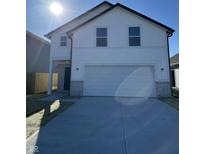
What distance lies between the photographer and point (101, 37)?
41.4ft

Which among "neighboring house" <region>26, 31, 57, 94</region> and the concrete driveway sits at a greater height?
"neighboring house" <region>26, 31, 57, 94</region>

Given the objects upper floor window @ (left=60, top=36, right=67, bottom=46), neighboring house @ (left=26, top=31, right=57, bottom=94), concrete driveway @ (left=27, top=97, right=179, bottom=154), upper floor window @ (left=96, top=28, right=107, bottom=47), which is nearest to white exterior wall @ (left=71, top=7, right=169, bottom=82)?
upper floor window @ (left=96, top=28, right=107, bottom=47)

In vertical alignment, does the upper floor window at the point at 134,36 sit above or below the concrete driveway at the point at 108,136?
above

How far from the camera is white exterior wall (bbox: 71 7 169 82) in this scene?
12195mm

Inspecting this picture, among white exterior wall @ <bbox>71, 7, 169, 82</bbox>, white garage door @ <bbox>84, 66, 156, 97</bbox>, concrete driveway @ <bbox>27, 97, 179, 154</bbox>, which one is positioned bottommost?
concrete driveway @ <bbox>27, 97, 179, 154</bbox>

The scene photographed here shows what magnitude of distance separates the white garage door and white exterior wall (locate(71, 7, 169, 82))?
1.45 ft

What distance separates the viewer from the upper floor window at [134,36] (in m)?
12.4

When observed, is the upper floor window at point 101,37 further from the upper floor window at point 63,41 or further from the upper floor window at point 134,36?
the upper floor window at point 63,41

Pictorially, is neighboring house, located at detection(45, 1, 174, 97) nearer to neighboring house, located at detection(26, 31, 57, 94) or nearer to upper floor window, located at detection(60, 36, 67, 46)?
upper floor window, located at detection(60, 36, 67, 46)

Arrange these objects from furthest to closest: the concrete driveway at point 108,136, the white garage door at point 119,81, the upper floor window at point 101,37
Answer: the upper floor window at point 101,37
the white garage door at point 119,81
the concrete driveway at point 108,136

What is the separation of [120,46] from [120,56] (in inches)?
29.4

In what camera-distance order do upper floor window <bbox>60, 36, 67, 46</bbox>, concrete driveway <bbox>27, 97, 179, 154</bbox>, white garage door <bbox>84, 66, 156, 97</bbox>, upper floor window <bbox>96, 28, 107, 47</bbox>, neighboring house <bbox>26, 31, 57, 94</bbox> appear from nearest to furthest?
concrete driveway <bbox>27, 97, 179, 154</bbox> → white garage door <bbox>84, 66, 156, 97</bbox> → upper floor window <bbox>96, 28, 107, 47</bbox> → upper floor window <bbox>60, 36, 67, 46</bbox> → neighboring house <bbox>26, 31, 57, 94</bbox>

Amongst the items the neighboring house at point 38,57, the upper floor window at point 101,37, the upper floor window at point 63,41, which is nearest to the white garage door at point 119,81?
the upper floor window at point 101,37

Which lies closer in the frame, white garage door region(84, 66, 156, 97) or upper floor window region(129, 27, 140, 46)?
white garage door region(84, 66, 156, 97)
